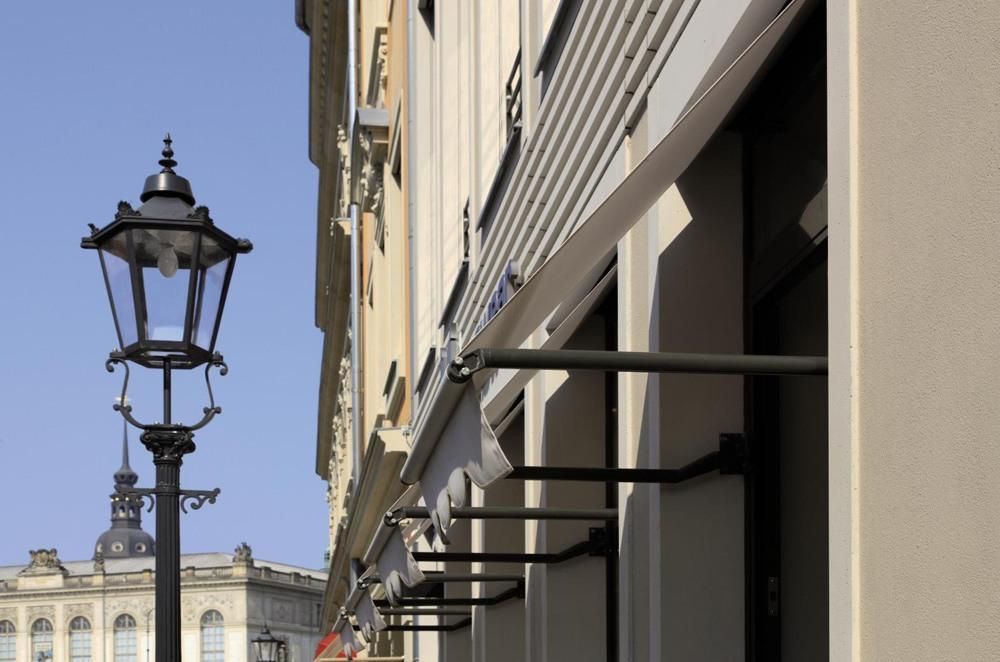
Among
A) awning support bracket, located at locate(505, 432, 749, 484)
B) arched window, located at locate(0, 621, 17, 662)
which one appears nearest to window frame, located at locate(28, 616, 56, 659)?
arched window, located at locate(0, 621, 17, 662)

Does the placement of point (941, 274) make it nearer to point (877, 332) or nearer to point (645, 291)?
point (877, 332)

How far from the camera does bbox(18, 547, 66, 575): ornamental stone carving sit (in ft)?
465

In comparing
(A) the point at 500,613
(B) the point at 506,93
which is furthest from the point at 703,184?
(A) the point at 500,613

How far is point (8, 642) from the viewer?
13900 cm

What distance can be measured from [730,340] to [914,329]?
188cm

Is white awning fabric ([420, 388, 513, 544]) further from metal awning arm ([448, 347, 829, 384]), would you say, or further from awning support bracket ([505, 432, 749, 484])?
awning support bracket ([505, 432, 749, 484])

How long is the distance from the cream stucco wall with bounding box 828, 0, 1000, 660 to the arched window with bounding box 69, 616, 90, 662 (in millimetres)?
137710

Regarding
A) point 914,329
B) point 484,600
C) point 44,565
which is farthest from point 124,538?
point 914,329

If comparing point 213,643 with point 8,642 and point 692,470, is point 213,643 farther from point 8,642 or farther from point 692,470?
point 692,470

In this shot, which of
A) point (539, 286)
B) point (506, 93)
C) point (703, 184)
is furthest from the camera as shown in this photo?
point (506, 93)

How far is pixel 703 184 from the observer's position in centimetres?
465

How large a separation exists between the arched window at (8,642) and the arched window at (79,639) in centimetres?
447

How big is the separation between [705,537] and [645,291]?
2.44ft

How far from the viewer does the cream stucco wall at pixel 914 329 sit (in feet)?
8.34
